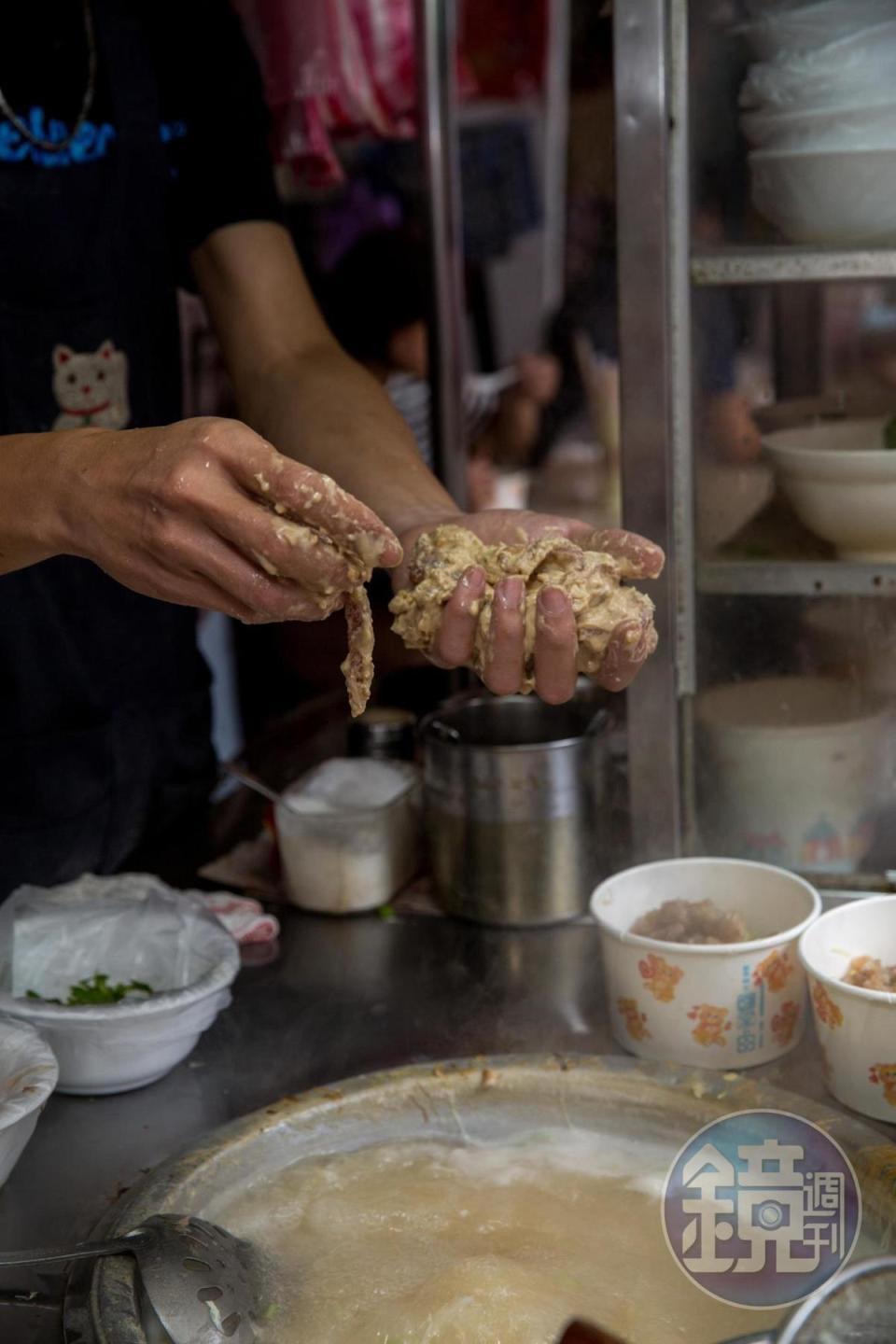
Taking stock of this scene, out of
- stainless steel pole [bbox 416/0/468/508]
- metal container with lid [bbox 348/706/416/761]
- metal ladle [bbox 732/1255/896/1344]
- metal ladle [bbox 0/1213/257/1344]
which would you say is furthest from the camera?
stainless steel pole [bbox 416/0/468/508]

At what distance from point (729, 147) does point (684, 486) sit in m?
0.45

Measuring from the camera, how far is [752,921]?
1.77 metres

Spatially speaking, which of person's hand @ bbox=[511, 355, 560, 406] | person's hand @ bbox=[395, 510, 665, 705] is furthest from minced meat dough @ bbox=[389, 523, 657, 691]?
person's hand @ bbox=[511, 355, 560, 406]

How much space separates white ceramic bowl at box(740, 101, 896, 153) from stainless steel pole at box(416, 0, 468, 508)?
118 centimetres

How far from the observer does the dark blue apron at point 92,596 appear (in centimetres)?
200

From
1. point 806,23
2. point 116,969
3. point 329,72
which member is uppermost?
point 329,72

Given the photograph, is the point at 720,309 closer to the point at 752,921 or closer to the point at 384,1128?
the point at 752,921

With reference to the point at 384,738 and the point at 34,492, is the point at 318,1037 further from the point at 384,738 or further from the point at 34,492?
the point at 34,492

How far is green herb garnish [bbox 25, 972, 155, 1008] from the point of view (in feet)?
5.49

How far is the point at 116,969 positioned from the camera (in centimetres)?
175

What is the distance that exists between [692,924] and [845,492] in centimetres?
60

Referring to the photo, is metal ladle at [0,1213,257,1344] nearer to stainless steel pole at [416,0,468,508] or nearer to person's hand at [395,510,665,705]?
person's hand at [395,510,665,705]

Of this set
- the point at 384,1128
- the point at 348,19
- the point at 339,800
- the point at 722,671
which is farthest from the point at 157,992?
the point at 348,19

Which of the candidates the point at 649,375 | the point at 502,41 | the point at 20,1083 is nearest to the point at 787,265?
the point at 649,375
